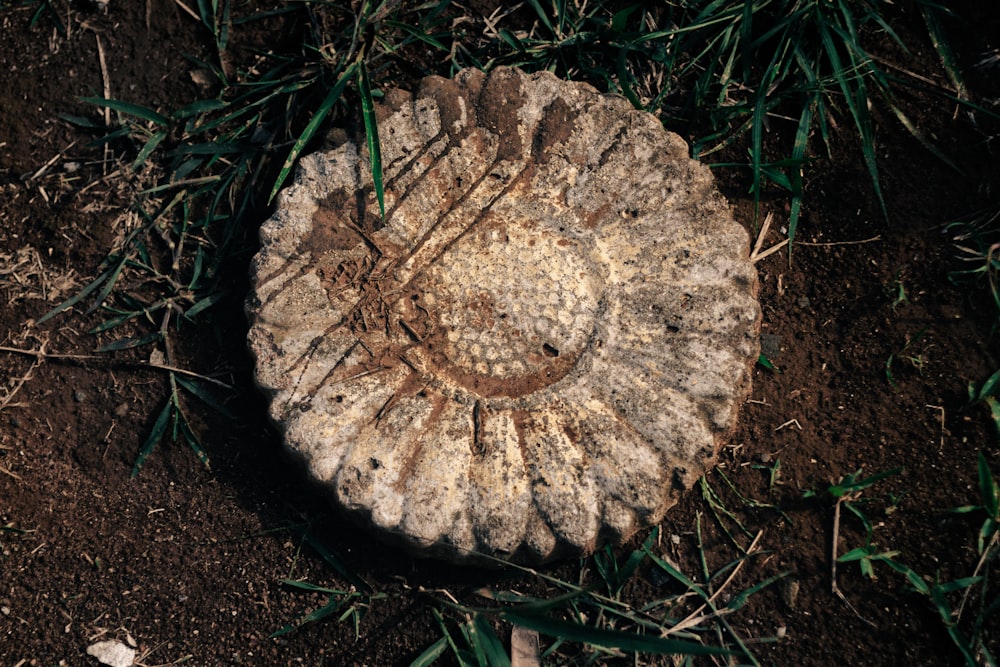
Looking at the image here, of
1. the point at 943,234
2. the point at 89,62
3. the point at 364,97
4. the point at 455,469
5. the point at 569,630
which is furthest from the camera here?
the point at 89,62

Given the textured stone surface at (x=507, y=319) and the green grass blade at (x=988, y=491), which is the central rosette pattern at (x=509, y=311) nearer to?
the textured stone surface at (x=507, y=319)

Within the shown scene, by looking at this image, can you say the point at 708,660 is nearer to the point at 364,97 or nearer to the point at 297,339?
the point at 297,339

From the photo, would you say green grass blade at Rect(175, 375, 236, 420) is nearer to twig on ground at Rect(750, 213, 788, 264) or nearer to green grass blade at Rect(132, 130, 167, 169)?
green grass blade at Rect(132, 130, 167, 169)

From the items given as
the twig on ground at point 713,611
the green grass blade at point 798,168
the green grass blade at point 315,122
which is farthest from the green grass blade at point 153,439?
the green grass blade at point 798,168

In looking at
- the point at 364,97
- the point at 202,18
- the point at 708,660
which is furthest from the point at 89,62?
the point at 708,660

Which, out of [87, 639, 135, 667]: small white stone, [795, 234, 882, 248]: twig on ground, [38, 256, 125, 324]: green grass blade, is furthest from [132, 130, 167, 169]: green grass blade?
[795, 234, 882, 248]: twig on ground
